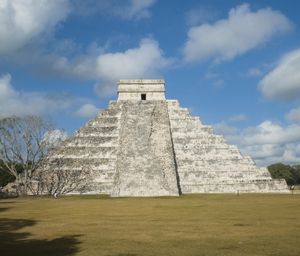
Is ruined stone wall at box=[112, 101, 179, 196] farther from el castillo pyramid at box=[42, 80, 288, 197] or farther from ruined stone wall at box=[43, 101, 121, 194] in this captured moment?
ruined stone wall at box=[43, 101, 121, 194]

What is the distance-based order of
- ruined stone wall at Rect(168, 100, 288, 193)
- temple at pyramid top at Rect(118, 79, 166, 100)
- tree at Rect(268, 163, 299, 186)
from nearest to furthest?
ruined stone wall at Rect(168, 100, 288, 193) → temple at pyramid top at Rect(118, 79, 166, 100) → tree at Rect(268, 163, 299, 186)

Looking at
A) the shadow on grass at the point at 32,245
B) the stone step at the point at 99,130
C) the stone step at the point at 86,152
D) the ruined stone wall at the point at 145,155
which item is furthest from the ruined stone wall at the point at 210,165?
the shadow on grass at the point at 32,245

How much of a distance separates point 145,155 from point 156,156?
0.70 m

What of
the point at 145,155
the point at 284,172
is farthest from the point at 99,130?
the point at 284,172

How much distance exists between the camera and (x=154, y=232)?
10.8 m

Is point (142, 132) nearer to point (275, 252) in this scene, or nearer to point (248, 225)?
point (248, 225)

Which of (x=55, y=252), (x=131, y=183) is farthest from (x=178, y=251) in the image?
(x=131, y=183)

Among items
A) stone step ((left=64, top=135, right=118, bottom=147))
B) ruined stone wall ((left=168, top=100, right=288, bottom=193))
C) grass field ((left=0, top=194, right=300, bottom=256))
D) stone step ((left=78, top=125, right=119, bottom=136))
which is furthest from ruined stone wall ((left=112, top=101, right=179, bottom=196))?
grass field ((left=0, top=194, right=300, bottom=256))

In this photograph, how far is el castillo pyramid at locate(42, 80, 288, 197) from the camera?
26766mm

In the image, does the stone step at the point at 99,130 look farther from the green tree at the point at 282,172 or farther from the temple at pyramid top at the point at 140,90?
the green tree at the point at 282,172

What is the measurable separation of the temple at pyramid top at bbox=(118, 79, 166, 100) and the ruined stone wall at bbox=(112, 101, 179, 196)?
8.31 feet

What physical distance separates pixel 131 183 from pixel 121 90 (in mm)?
11116

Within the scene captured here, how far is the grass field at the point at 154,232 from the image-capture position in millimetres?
8555

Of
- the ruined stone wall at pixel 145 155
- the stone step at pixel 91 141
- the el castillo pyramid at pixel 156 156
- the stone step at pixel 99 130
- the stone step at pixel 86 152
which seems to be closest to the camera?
the ruined stone wall at pixel 145 155
